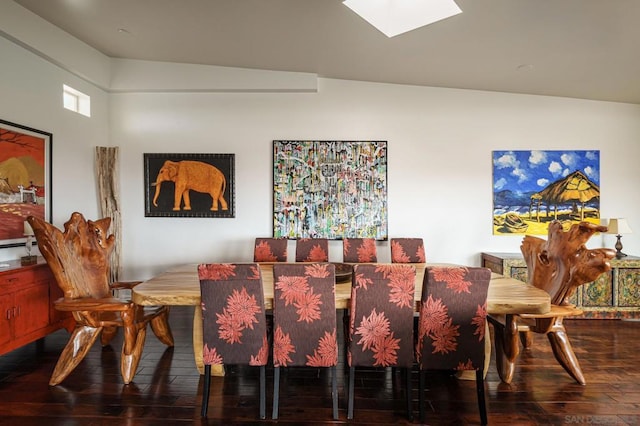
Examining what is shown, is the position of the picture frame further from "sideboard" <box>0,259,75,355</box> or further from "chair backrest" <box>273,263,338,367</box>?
"chair backrest" <box>273,263,338,367</box>

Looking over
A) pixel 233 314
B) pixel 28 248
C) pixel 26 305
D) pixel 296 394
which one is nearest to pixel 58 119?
pixel 28 248

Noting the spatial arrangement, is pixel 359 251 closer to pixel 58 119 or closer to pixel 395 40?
pixel 395 40

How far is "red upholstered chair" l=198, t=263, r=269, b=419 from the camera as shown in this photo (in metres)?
2.11

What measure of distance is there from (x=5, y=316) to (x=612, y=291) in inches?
235

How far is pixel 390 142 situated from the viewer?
4617mm

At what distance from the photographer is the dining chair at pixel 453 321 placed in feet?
6.73

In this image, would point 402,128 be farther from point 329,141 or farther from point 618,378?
point 618,378

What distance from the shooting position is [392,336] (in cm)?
214

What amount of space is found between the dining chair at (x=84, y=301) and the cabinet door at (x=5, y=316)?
1.53 feet

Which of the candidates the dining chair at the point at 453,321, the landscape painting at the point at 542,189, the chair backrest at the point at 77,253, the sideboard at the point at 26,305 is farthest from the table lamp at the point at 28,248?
the landscape painting at the point at 542,189

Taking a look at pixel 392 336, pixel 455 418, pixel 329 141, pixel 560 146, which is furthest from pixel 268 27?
pixel 560 146

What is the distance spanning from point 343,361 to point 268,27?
3185 mm

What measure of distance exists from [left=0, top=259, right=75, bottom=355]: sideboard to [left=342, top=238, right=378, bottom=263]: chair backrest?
2803mm

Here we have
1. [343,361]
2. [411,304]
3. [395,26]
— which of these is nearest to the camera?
[411,304]
